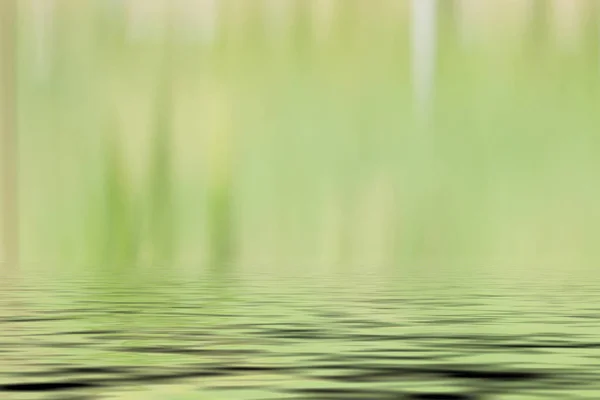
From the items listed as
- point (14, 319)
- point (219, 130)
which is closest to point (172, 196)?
point (219, 130)

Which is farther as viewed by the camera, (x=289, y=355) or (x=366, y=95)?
(x=366, y=95)

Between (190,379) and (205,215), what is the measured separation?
1855 centimetres

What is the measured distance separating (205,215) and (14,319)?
53.1 feet

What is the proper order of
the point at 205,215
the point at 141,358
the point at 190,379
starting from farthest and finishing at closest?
the point at 205,215 → the point at 141,358 → the point at 190,379

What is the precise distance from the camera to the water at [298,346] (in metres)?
3.18

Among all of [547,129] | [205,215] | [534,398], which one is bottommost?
[534,398]

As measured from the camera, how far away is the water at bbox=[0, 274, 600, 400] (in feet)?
10.4

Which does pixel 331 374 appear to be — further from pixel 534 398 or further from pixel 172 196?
pixel 172 196

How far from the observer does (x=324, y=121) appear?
22953 mm

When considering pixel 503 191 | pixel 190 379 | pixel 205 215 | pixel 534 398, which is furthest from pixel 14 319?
pixel 503 191

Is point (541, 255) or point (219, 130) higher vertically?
point (219, 130)

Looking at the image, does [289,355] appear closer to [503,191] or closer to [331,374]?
[331,374]

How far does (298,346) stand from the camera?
4320 millimetres

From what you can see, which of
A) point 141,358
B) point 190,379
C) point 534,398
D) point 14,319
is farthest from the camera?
point 14,319
